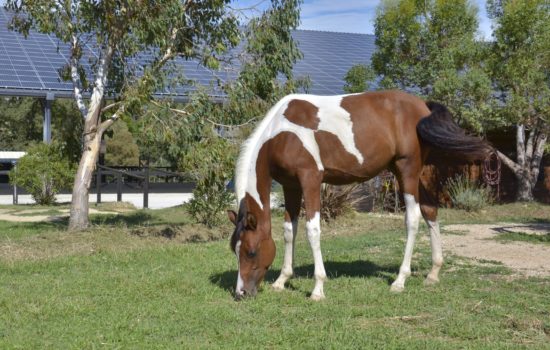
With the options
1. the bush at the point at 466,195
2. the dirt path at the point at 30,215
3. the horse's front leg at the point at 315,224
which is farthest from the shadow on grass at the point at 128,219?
the horse's front leg at the point at 315,224

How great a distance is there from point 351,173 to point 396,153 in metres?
0.50

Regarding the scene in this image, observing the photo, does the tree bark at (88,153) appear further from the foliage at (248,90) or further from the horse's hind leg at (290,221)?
the horse's hind leg at (290,221)

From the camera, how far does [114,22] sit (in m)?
9.82

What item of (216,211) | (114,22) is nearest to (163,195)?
(216,211)

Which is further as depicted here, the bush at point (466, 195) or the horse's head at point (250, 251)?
the bush at point (466, 195)

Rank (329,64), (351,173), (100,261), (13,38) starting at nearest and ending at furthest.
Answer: (351,173), (100,261), (13,38), (329,64)

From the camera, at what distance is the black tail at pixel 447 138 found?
6.20 m

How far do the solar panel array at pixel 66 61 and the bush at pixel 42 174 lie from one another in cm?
198

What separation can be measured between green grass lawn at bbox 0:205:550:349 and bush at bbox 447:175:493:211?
5388mm

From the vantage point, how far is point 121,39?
33.2 ft

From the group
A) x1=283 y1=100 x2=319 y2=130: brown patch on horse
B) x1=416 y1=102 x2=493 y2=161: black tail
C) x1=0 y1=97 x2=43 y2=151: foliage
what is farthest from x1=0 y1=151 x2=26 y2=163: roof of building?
x1=416 y1=102 x2=493 y2=161: black tail

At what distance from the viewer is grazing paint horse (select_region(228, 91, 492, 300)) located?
5.94 m

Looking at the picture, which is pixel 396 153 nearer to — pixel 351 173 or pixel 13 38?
pixel 351 173

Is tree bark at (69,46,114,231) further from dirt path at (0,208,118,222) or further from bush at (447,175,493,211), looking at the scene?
bush at (447,175,493,211)
